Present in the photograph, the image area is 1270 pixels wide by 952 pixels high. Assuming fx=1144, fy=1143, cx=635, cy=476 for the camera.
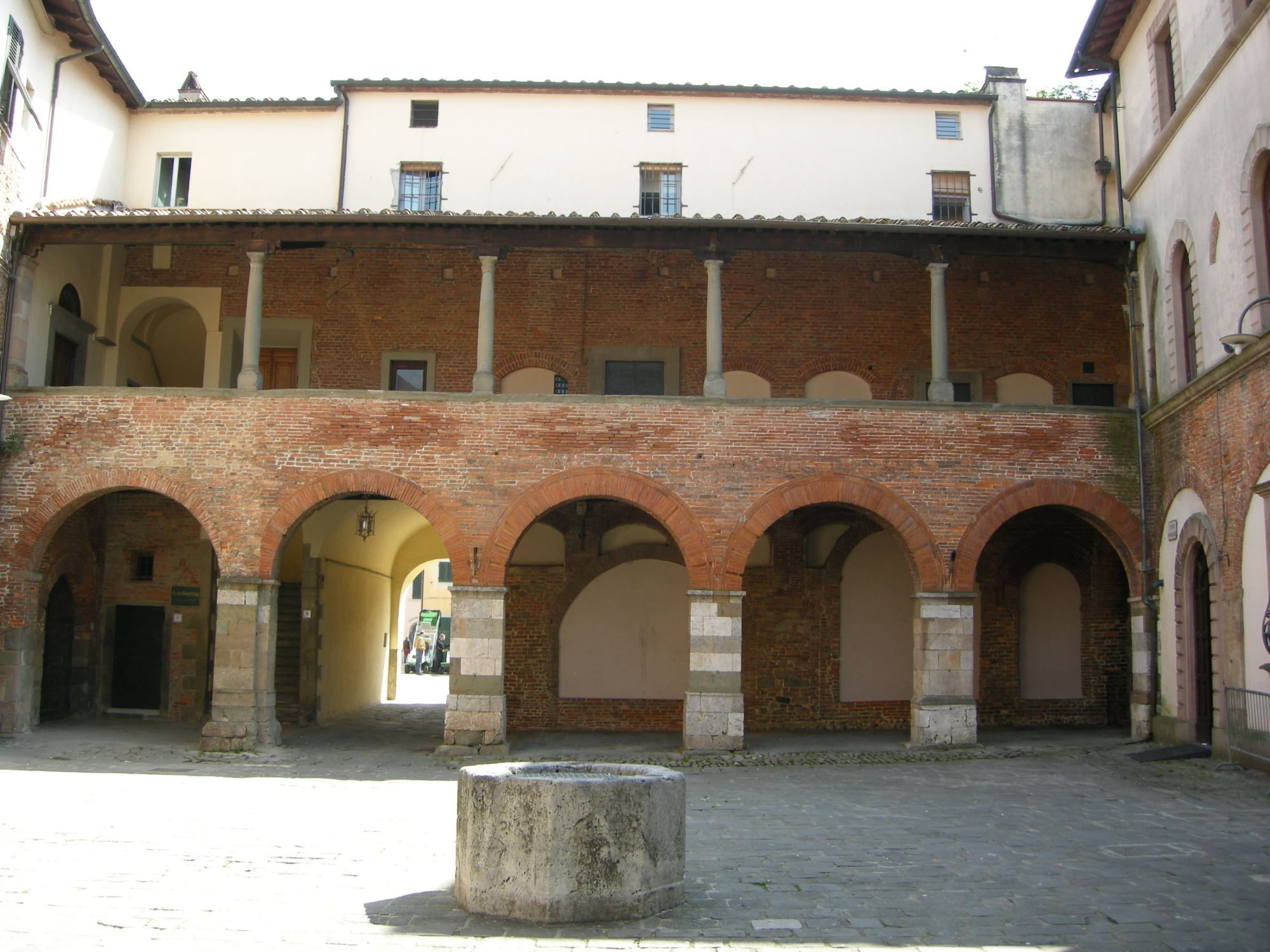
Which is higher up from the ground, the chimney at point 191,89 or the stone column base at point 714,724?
the chimney at point 191,89

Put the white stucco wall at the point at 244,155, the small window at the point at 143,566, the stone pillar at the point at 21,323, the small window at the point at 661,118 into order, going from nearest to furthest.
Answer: the stone pillar at the point at 21,323
the small window at the point at 143,566
the white stucco wall at the point at 244,155
the small window at the point at 661,118

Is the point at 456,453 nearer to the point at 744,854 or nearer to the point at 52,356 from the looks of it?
the point at 52,356

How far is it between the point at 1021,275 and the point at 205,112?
15336 mm

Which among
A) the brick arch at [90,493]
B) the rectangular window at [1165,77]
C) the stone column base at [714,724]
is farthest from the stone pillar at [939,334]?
the brick arch at [90,493]

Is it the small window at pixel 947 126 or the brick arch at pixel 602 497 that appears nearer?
the brick arch at pixel 602 497

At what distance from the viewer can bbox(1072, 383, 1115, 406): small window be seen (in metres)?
20.2

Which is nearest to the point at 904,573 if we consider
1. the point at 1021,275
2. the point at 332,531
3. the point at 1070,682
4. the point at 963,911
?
the point at 1070,682

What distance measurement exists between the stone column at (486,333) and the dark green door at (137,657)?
7.70 meters

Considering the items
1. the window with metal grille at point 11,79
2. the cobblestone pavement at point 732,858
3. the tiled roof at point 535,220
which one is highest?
the window with metal grille at point 11,79

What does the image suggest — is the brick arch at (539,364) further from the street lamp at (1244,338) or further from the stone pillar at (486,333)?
the street lamp at (1244,338)

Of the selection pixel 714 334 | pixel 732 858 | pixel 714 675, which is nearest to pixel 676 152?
pixel 714 334

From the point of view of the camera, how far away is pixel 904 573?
20.0 metres

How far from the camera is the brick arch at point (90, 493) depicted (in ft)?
54.5

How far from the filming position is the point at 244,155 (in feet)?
70.1
